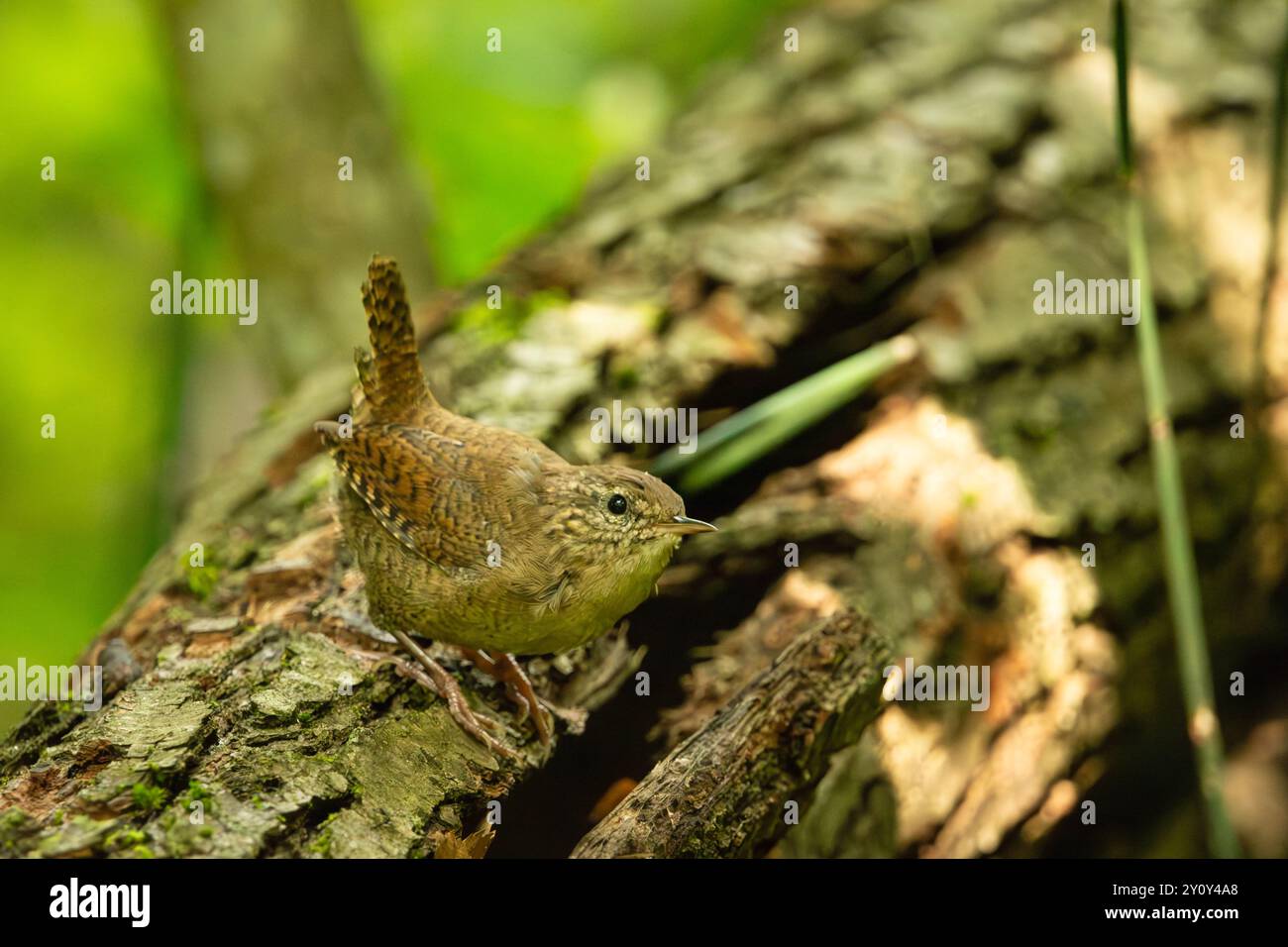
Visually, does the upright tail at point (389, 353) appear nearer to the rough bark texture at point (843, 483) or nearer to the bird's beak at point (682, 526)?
the rough bark texture at point (843, 483)

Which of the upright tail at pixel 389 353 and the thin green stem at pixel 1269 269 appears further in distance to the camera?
the thin green stem at pixel 1269 269

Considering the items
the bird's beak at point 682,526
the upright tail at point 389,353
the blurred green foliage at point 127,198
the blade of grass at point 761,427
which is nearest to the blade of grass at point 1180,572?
the blade of grass at point 761,427

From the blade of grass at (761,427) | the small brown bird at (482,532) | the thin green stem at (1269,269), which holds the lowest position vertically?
the small brown bird at (482,532)

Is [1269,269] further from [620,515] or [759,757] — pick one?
[759,757]

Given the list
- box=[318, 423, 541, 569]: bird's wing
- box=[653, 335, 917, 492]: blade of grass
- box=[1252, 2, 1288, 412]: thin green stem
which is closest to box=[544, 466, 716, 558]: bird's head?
box=[318, 423, 541, 569]: bird's wing

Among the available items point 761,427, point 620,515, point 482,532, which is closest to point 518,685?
point 482,532

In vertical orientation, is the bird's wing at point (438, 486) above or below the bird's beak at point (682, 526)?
above
